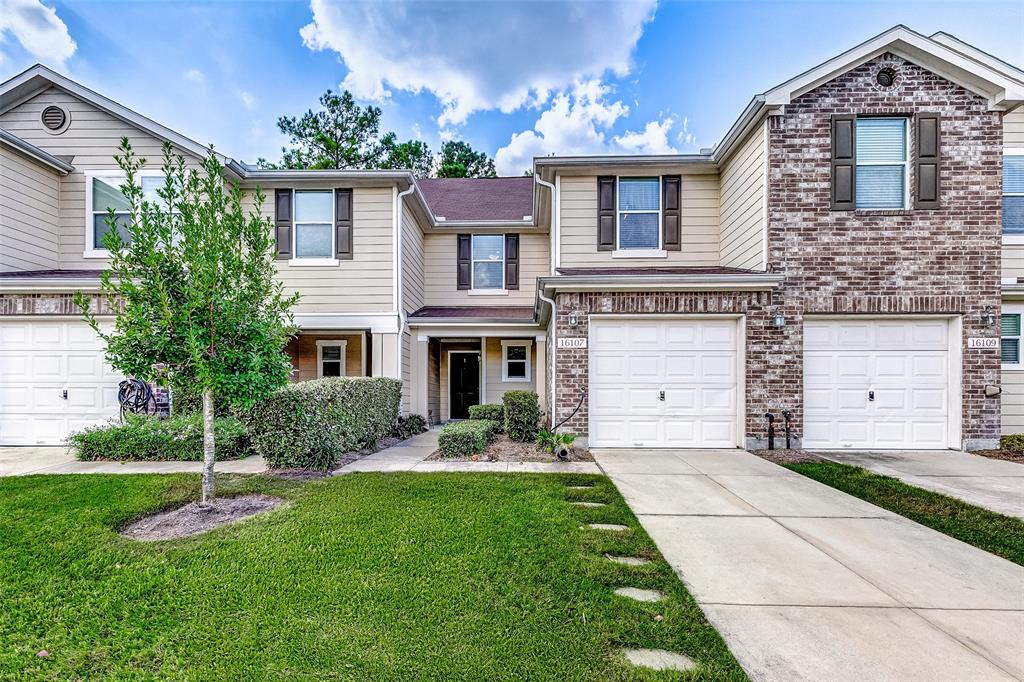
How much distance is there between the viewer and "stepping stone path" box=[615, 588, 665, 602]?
2.79 metres

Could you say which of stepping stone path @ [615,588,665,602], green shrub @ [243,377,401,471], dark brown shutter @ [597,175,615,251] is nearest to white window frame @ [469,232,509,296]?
dark brown shutter @ [597,175,615,251]

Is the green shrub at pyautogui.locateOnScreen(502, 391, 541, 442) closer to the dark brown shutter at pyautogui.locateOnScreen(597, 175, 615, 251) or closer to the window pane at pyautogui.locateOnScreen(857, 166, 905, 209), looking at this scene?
the dark brown shutter at pyautogui.locateOnScreen(597, 175, 615, 251)

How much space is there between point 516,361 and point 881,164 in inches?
340

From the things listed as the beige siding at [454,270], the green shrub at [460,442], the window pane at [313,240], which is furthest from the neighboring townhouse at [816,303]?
the beige siding at [454,270]

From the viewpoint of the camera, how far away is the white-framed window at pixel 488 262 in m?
12.3

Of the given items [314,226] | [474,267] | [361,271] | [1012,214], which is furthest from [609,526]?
[1012,214]

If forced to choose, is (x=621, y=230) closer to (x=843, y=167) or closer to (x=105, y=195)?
(x=843, y=167)

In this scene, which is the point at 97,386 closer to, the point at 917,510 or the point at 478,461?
the point at 478,461

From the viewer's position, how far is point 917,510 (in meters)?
4.55

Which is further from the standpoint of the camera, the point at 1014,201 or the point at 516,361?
the point at 516,361

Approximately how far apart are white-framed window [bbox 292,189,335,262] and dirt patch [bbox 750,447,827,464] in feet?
28.9

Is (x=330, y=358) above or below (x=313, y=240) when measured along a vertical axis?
below

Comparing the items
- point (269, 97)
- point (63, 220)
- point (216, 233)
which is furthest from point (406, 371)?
point (269, 97)

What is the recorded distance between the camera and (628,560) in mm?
3318
